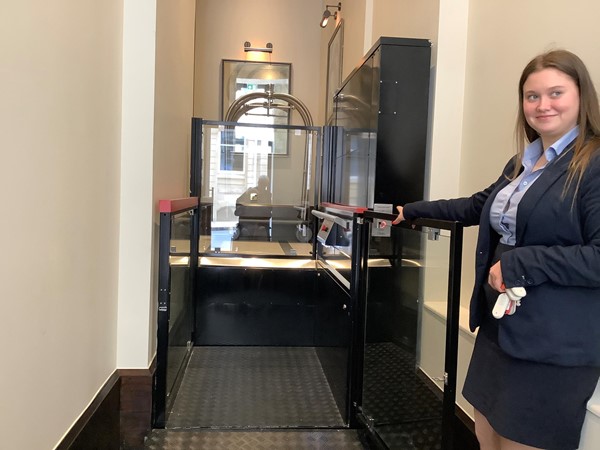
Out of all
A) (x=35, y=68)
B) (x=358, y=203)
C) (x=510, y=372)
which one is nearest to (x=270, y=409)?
(x=358, y=203)

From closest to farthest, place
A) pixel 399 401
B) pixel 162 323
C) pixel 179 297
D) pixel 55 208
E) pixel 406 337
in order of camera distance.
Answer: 1. pixel 55 208
2. pixel 399 401
3. pixel 406 337
4. pixel 162 323
5. pixel 179 297

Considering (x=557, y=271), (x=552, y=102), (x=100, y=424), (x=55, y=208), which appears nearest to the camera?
(x=557, y=271)

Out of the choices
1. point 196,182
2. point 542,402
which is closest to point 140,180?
point 196,182

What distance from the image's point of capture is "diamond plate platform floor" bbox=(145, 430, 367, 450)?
2324 mm

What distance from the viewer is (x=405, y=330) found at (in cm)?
227

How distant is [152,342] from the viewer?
248cm

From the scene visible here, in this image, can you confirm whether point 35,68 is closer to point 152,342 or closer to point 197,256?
point 152,342

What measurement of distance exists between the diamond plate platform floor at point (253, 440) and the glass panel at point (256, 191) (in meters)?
1.68

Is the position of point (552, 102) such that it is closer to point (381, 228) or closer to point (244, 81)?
point (381, 228)

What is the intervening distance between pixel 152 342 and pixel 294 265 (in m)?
1.53

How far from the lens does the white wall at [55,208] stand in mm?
1264

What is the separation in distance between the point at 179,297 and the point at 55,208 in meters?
1.46

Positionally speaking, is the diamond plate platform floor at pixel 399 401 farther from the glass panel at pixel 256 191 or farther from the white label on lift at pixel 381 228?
the glass panel at pixel 256 191

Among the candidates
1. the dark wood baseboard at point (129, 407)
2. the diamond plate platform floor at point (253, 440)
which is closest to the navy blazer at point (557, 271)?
Result: the diamond plate platform floor at point (253, 440)
